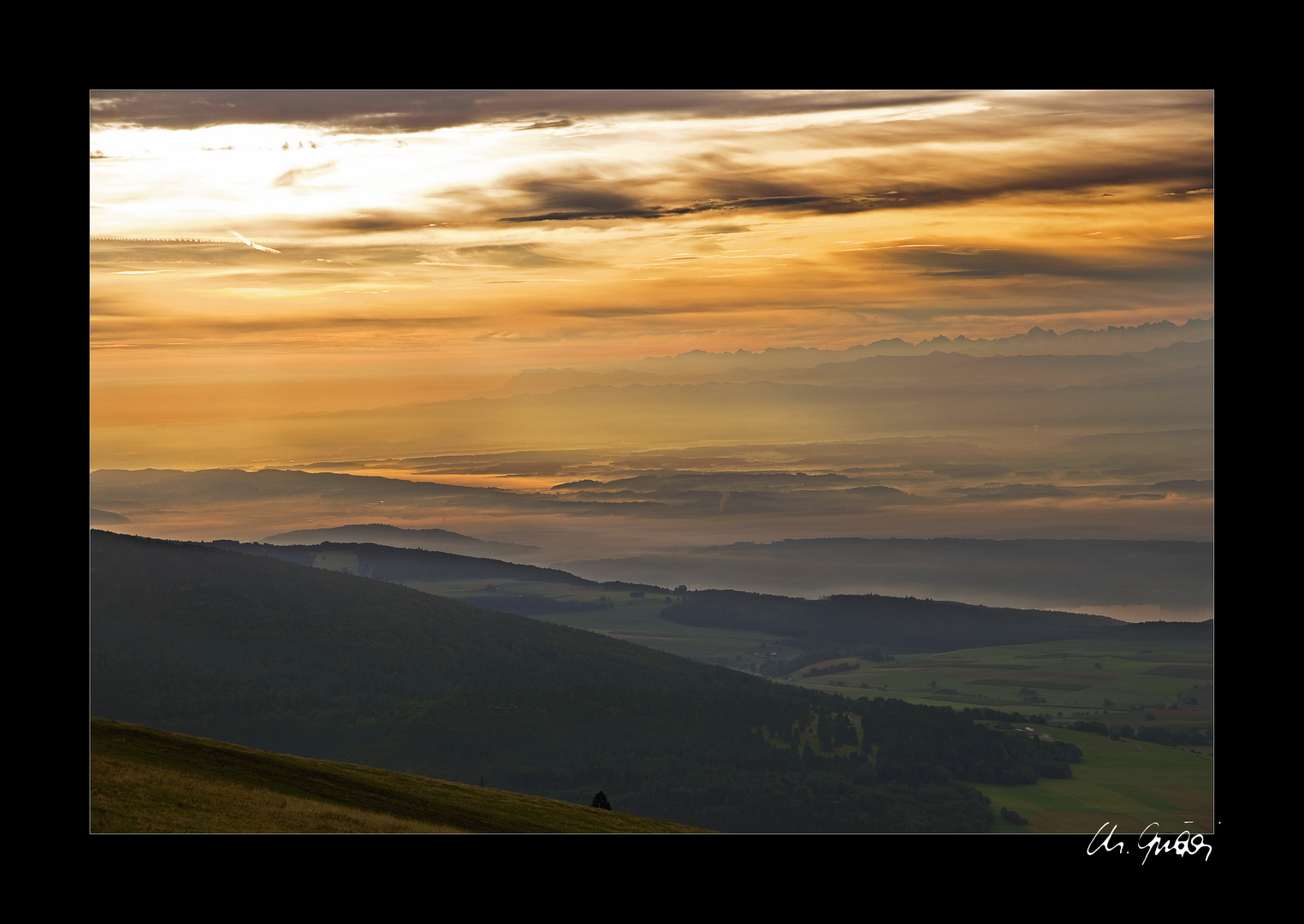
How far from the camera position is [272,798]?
2287 inches

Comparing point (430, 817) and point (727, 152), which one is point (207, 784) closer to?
point (430, 817)

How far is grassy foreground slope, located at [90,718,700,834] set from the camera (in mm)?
47656
